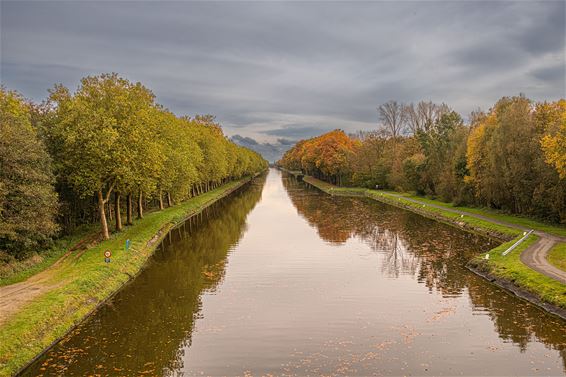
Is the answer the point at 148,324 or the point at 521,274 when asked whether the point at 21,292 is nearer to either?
the point at 148,324

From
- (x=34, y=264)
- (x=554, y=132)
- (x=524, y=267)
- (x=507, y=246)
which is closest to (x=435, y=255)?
(x=507, y=246)

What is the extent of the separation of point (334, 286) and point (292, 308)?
5.14m

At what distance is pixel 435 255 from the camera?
37.8 meters

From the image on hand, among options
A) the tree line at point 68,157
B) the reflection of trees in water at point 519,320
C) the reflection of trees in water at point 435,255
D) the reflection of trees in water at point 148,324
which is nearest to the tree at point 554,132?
the reflection of trees in water at point 435,255

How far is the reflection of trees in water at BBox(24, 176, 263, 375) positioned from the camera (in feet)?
58.6

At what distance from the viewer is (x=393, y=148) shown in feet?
333

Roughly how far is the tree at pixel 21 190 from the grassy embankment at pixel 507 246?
3155 cm

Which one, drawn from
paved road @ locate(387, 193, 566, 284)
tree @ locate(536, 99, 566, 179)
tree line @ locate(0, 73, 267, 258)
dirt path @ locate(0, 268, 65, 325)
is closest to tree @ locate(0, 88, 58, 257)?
tree line @ locate(0, 73, 267, 258)

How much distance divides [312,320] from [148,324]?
→ 8446mm

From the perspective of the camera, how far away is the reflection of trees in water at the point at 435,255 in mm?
21594

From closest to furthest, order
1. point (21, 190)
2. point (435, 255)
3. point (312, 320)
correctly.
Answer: point (312, 320)
point (21, 190)
point (435, 255)

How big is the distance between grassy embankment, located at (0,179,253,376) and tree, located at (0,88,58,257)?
2850 millimetres

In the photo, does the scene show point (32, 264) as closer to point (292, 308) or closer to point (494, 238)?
point (292, 308)

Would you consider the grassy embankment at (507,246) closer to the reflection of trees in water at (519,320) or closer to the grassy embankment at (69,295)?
the reflection of trees in water at (519,320)
